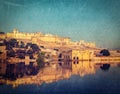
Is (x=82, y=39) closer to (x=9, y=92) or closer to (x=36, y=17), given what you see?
(x=36, y=17)

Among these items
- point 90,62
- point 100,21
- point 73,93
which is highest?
point 100,21

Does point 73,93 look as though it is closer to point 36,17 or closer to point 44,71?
point 44,71

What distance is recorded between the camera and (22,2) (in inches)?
277

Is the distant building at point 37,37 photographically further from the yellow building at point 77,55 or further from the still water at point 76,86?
the still water at point 76,86

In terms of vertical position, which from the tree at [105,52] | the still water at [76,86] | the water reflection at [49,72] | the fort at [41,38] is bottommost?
the still water at [76,86]

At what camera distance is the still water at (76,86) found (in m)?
7.00

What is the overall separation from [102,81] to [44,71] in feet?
2.73

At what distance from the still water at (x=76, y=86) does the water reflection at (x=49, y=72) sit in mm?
29

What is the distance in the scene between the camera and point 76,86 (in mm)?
7027

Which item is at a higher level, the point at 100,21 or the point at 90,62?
the point at 100,21

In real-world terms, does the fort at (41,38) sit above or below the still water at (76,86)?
above

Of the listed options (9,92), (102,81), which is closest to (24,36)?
(9,92)

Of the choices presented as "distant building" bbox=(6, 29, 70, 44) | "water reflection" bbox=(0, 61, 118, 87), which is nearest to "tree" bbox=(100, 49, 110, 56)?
"water reflection" bbox=(0, 61, 118, 87)

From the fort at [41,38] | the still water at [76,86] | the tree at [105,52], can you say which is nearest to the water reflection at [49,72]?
the still water at [76,86]
